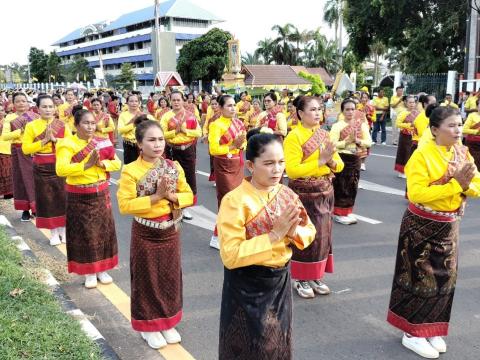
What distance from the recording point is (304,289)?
15.1ft

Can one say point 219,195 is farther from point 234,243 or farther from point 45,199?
point 234,243

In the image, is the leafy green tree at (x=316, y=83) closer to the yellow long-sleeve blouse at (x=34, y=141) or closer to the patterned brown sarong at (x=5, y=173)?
the patterned brown sarong at (x=5, y=173)

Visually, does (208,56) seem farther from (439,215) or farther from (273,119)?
(439,215)

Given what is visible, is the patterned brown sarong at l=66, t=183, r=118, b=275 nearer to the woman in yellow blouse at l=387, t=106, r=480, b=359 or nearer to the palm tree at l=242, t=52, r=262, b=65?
the woman in yellow blouse at l=387, t=106, r=480, b=359

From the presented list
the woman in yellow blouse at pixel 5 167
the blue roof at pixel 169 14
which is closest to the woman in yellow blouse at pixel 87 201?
the woman in yellow blouse at pixel 5 167

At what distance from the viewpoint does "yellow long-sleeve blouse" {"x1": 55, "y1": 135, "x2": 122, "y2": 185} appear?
4613 mm

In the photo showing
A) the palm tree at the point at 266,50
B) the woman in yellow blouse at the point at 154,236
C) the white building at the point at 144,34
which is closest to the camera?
the woman in yellow blouse at the point at 154,236

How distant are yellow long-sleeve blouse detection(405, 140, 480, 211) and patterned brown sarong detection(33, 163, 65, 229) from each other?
447cm

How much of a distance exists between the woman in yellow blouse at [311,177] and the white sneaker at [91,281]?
193cm

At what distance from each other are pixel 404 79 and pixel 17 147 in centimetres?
1755

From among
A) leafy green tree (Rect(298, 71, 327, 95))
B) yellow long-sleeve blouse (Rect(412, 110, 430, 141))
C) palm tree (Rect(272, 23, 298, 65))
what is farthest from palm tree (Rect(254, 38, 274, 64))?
yellow long-sleeve blouse (Rect(412, 110, 430, 141))

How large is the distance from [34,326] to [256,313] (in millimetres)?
1784

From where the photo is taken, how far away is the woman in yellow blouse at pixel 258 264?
2.54 metres

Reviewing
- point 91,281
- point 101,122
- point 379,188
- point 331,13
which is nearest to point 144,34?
point 331,13
